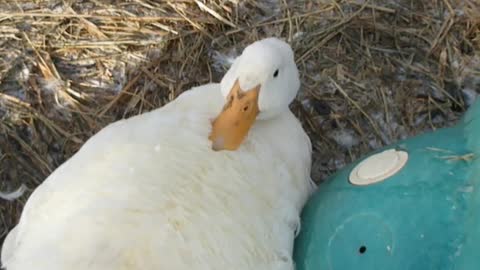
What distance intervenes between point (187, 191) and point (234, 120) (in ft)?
0.93

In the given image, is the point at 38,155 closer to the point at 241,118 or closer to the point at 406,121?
the point at 241,118

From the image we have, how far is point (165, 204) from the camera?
8.17 feet

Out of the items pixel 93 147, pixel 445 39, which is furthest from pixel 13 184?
pixel 445 39

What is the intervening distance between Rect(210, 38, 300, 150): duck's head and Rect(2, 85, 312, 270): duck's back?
5 centimetres

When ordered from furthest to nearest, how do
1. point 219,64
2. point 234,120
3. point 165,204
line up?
point 219,64 → point 234,120 → point 165,204

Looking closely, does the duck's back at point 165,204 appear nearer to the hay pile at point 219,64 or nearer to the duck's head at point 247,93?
the duck's head at point 247,93

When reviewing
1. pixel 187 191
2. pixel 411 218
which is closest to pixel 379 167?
pixel 411 218

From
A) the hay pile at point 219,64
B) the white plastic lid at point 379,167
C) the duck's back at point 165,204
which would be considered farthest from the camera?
the hay pile at point 219,64

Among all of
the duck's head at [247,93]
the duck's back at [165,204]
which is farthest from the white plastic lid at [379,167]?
the duck's head at [247,93]

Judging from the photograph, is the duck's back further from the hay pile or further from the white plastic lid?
the hay pile

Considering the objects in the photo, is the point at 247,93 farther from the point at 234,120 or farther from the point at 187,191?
the point at 187,191

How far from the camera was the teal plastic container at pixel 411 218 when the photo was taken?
2443 millimetres

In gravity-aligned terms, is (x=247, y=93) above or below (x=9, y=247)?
above

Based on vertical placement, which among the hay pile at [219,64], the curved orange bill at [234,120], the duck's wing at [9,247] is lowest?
the duck's wing at [9,247]
